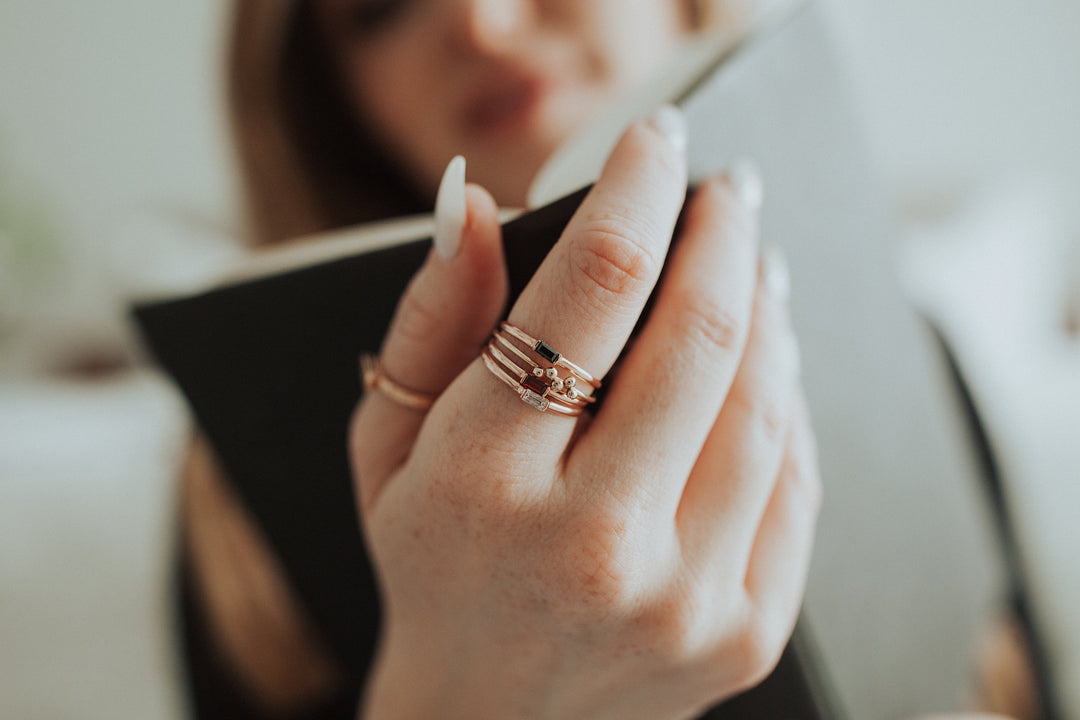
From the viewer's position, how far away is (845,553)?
1.49 ft

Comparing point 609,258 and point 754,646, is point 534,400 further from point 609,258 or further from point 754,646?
point 754,646

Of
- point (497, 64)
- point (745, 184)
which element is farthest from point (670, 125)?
point (497, 64)

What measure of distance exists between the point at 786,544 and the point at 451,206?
0.25 m

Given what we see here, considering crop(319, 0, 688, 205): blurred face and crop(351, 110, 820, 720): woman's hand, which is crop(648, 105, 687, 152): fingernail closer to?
crop(351, 110, 820, 720): woman's hand

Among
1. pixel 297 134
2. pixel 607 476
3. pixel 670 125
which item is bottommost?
pixel 607 476

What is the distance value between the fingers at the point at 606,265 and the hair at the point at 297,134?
0.73 metres

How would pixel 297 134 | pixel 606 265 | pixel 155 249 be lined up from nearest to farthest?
→ pixel 606 265 → pixel 297 134 → pixel 155 249

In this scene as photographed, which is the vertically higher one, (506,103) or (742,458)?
(506,103)

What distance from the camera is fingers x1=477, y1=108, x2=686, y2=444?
0.26 metres

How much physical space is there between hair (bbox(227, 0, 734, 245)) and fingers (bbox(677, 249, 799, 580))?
767 mm

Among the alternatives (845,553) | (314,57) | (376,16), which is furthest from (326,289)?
(314,57)

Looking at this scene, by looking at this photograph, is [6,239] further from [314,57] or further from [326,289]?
[326,289]

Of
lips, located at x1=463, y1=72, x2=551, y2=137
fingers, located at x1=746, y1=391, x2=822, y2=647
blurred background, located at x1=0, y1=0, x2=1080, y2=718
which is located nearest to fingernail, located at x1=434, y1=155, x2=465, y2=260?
fingers, located at x1=746, y1=391, x2=822, y2=647

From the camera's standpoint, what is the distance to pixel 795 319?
0.44 meters
